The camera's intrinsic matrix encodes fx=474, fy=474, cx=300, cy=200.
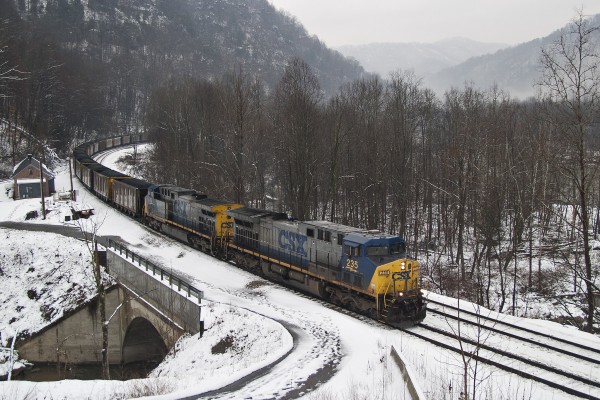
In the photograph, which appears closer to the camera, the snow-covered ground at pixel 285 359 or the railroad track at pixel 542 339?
the snow-covered ground at pixel 285 359

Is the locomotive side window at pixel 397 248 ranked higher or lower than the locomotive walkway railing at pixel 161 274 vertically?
higher

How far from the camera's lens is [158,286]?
76.9ft

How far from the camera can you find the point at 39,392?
13.0 metres

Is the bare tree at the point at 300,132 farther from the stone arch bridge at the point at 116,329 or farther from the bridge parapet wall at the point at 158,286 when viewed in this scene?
the stone arch bridge at the point at 116,329

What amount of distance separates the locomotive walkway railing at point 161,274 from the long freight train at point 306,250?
173 inches

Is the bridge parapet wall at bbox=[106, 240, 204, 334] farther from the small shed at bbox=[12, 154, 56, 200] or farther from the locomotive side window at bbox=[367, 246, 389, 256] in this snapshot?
the small shed at bbox=[12, 154, 56, 200]

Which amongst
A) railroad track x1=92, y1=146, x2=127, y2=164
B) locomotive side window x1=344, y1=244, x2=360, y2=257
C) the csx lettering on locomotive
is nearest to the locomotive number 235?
locomotive side window x1=344, y1=244, x2=360, y2=257

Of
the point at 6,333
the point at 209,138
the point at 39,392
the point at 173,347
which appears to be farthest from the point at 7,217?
the point at 39,392

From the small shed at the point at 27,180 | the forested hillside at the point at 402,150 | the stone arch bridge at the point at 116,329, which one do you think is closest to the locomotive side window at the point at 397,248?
the forested hillside at the point at 402,150

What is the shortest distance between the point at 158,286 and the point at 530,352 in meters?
16.6

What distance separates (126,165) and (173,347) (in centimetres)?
6311

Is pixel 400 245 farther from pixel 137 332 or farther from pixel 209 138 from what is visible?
pixel 209 138

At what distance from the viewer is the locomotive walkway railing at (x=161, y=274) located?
2055cm

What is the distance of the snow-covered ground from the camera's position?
12422 millimetres
